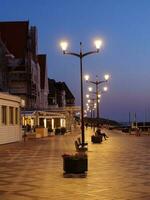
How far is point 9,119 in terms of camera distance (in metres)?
43.9

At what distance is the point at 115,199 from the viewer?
1205 centimetres

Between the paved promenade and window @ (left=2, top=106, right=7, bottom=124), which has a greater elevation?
window @ (left=2, top=106, right=7, bottom=124)

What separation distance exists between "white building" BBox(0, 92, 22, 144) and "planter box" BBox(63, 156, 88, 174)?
24.0 metres

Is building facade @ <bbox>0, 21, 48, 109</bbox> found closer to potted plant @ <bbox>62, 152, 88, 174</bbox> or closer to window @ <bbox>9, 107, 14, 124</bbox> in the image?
window @ <bbox>9, 107, 14, 124</bbox>

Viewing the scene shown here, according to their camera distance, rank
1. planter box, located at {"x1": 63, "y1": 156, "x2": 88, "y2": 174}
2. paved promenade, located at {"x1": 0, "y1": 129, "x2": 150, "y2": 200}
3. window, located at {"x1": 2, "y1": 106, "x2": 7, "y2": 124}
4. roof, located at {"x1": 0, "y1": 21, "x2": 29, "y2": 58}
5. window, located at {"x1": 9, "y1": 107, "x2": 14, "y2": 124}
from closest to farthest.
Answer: paved promenade, located at {"x1": 0, "y1": 129, "x2": 150, "y2": 200} < planter box, located at {"x1": 63, "y1": 156, "x2": 88, "y2": 174} < window, located at {"x1": 2, "y1": 106, "x2": 7, "y2": 124} < window, located at {"x1": 9, "y1": 107, "x2": 14, "y2": 124} < roof, located at {"x1": 0, "y1": 21, "x2": 29, "y2": 58}

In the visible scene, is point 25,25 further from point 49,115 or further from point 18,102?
point 18,102

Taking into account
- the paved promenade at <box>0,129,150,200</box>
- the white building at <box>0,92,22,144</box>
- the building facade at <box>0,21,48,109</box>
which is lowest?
the paved promenade at <box>0,129,150,200</box>

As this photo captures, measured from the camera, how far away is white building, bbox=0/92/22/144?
41125 millimetres

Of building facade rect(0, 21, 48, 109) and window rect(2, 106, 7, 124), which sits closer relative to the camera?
window rect(2, 106, 7, 124)

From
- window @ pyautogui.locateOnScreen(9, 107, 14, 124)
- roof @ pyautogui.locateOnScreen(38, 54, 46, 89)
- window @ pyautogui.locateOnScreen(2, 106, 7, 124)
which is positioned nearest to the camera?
window @ pyautogui.locateOnScreen(2, 106, 7, 124)

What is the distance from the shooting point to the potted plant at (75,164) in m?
16.7

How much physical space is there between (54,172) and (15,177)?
1898 millimetres

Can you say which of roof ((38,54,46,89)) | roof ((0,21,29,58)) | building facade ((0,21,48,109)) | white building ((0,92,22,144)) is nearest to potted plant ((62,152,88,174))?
white building ((0,92,22,144))

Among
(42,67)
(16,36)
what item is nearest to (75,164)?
(16,36)
